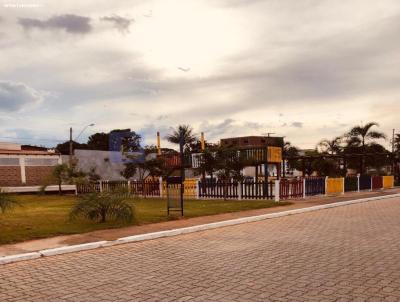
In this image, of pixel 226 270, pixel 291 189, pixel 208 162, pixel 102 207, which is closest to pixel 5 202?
pixel 102 207

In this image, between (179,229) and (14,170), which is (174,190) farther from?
(14,170)

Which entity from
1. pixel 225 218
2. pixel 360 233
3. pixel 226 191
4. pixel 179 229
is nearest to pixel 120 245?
pixel 179 229

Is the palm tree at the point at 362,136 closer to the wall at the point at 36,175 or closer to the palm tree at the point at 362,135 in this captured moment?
the palm tree at the point at 362,135

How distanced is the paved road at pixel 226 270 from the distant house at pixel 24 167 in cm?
3053

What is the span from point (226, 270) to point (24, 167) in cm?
3475

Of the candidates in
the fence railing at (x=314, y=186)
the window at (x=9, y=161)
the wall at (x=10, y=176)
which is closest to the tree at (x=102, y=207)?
the fence railing at (x=314, y=186)

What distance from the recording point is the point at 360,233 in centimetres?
1020

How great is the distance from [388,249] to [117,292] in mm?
5422

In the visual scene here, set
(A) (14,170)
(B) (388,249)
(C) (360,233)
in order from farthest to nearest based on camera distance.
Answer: (A) (14,170)
(C) (360,233)
(B) (388,249)

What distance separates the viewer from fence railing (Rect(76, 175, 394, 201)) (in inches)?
827

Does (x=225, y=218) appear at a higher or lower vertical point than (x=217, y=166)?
lower

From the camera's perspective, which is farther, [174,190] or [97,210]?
[174,190]

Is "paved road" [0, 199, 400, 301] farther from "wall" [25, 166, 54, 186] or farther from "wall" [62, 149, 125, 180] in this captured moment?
"wall" [62, 149, 125, 180]

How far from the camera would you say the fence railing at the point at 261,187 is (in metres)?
21.0
